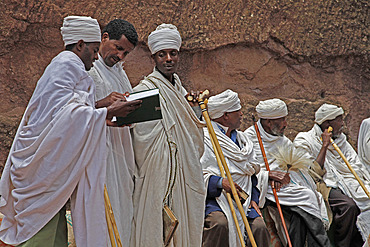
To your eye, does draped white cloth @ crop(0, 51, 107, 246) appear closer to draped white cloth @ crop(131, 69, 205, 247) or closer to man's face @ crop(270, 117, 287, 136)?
draped white cloth @ crop(131, 69, 205, 247)

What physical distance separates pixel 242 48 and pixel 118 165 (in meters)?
5.11

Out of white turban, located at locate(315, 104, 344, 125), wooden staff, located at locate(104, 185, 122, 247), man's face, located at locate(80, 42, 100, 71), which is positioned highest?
man's face, located at locate(80, 42, 100, 71)

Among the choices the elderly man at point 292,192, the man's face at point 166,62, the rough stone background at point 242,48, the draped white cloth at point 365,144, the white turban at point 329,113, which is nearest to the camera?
the man's face at point 166,62

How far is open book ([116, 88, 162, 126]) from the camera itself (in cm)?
459

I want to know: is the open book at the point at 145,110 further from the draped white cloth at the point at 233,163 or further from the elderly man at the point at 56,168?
the draped white cloth at the point at 233,163

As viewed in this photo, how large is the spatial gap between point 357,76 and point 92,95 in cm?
675

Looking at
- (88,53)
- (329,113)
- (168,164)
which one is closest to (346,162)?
(329,113)

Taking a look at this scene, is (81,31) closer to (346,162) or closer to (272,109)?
(272,109)

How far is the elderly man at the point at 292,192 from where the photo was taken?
281 inches

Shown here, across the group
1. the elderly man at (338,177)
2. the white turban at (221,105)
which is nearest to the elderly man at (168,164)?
the white turban at (221,105)

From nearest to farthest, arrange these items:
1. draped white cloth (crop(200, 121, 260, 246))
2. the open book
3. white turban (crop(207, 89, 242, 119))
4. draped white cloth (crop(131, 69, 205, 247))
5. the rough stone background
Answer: the open book < draped white cloth (crop(131, 69, 205, 247)) < draped white cloth (crop(200, 121, 260, 246)) < white turban (crop(207, 89, 242, 119)) < the rough stone background

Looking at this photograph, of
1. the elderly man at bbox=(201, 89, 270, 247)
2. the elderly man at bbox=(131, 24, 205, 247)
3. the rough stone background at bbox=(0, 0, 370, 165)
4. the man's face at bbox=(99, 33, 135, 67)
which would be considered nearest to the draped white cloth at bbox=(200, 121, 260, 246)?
the elderly man at bbox=(201, 89, 270, 247)

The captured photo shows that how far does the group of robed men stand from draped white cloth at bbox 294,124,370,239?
62 centimetres

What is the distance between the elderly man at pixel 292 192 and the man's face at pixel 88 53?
3012 mm
